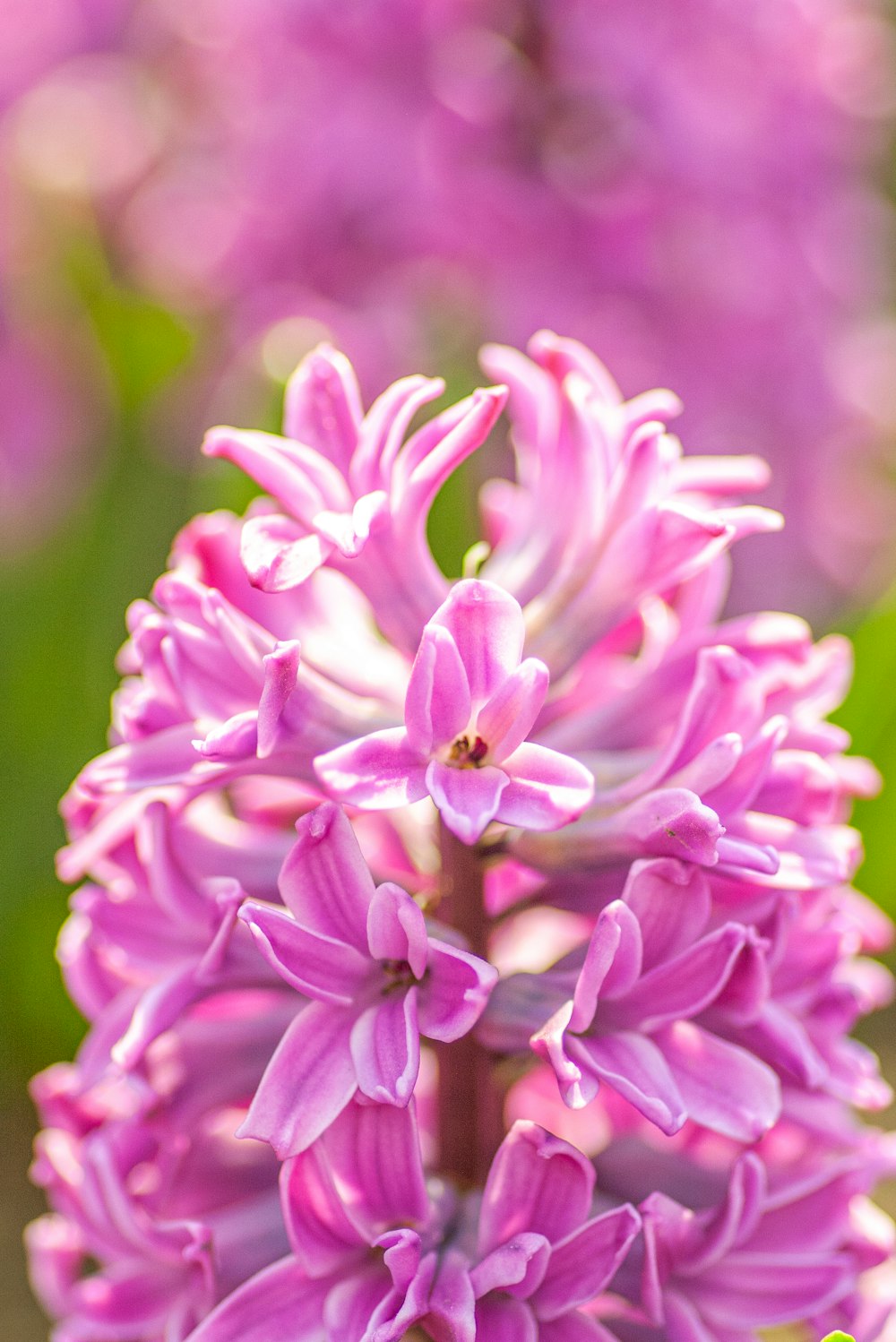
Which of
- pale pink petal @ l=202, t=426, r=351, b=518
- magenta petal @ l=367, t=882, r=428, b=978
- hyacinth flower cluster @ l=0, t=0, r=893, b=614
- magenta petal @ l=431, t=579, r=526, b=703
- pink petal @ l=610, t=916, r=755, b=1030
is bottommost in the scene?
magenta petal @ l=367, t=882, r=428, b=978

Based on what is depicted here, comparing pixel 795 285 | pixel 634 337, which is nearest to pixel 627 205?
pixel 634 337

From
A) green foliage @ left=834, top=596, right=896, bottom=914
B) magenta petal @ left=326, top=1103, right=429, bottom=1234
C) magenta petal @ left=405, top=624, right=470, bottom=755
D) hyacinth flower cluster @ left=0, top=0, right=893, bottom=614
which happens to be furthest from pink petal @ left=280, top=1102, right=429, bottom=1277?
hyacinth flower cluster @ left=0, top=0, right=893, bottom=614

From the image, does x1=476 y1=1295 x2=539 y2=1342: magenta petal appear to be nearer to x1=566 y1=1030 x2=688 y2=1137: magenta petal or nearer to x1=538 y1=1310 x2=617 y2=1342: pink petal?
x1=538 y1=1310 x2=617 y2=1342: pink petal

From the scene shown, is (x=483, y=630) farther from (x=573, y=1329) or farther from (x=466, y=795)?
(x=573, y=1329)

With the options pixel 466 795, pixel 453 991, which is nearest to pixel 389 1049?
pixel 453 991

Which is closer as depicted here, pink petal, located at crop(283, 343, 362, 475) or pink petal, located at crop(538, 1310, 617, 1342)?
pink petal, located at crop(538, 1310, 617, 1342)

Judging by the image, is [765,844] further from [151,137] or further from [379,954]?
[151,137]
